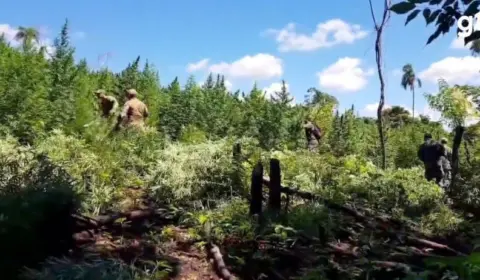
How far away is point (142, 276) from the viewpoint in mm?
3750

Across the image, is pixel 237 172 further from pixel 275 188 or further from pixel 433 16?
pixel 433 16

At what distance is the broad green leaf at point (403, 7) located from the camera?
2125 mm

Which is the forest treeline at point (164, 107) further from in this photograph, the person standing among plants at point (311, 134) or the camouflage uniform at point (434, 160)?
the camouflage uniform at point (434, 160)

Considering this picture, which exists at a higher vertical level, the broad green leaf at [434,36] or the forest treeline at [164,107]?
the forest treeline at [164,107]

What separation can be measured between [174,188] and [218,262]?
2.66 meters

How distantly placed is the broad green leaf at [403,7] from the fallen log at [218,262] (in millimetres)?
2655

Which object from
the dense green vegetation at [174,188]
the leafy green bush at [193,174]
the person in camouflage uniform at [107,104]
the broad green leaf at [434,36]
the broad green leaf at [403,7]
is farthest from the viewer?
the person in camouflage uniform at [107,104]

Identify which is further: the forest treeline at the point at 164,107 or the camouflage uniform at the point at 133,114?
the camouflage uniform at the point at 133,114

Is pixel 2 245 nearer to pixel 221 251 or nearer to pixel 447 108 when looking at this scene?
pixel 221 251

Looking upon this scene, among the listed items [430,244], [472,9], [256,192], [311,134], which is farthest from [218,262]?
[311,134]

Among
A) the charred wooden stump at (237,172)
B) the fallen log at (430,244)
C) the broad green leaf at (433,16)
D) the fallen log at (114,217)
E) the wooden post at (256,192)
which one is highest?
the broad green leaf at (433,16)

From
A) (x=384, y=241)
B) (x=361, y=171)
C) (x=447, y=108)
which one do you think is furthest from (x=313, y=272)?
(x=447, y=108)

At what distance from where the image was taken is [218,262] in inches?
176

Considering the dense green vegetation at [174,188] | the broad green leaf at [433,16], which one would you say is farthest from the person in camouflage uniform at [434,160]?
the broad green leaf at [433,16]
